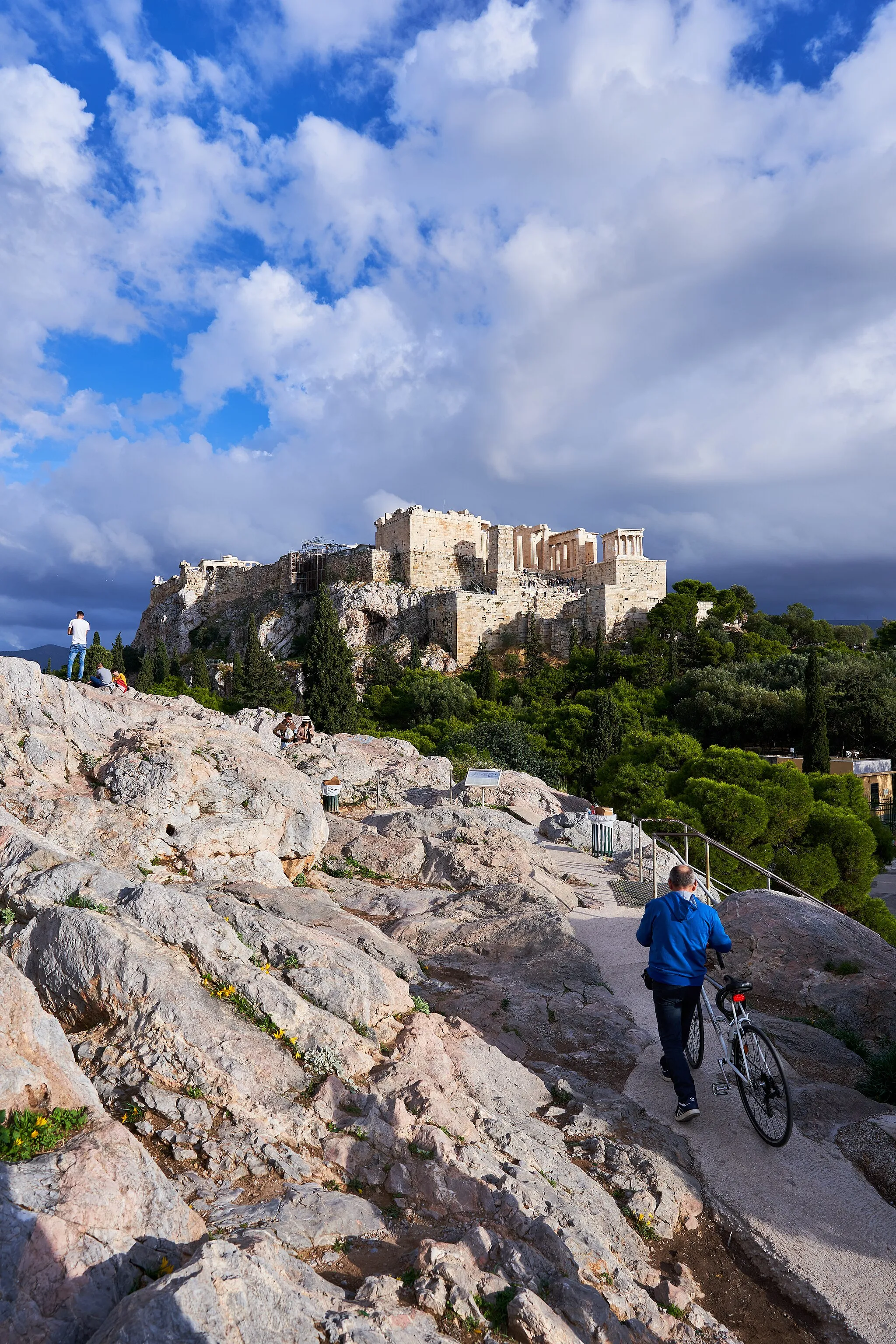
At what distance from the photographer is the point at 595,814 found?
49.8 ft

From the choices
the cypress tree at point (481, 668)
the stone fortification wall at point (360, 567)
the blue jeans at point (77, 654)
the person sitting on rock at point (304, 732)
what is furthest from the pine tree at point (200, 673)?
the blue jeans at point (77, 654)

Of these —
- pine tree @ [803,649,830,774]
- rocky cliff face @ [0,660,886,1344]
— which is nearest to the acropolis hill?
pine tree @ [803,649,830,774]

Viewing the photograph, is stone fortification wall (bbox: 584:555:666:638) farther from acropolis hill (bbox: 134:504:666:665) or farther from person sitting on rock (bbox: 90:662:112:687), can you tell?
person sitting on rock (bbox: 90:662:112:687)

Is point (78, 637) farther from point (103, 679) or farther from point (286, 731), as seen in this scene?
point (286, 731)

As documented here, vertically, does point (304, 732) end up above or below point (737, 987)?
above

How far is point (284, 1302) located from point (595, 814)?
42.4 ft

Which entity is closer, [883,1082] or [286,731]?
[883,1082]

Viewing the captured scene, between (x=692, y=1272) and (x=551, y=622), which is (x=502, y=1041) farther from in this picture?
(x=551, y=622)

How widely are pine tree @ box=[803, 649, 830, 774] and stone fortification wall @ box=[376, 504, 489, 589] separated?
30211mm

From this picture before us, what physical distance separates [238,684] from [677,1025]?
37567 mm

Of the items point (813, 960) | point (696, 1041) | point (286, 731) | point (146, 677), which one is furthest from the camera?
point (146, 677)

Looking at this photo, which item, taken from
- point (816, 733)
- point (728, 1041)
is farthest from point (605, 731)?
point (728, 1041)

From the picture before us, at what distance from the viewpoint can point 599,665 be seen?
48156 mm

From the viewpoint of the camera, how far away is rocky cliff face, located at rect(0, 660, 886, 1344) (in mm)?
2869
